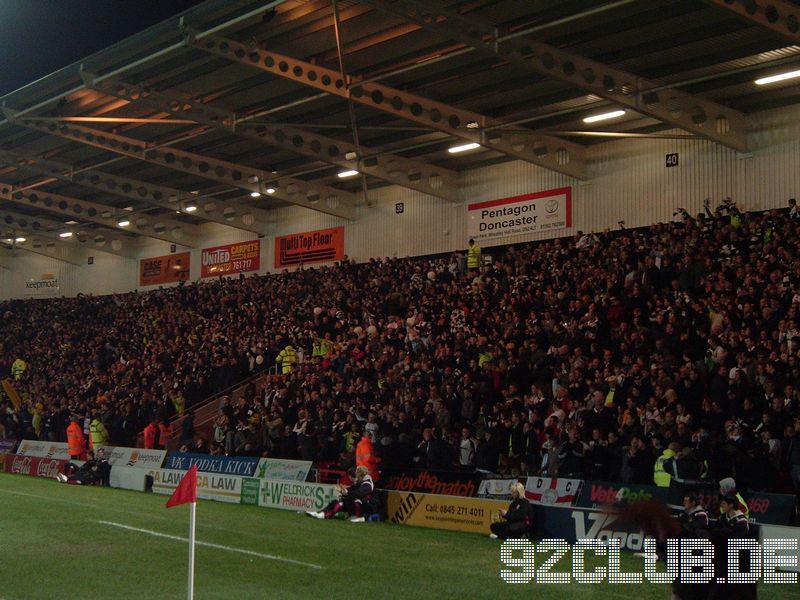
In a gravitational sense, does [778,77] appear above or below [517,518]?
above

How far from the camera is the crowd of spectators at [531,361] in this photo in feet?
59.8

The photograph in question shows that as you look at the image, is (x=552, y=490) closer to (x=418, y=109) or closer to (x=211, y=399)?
(x=418, y=109)

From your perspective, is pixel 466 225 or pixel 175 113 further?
pixel 466 225

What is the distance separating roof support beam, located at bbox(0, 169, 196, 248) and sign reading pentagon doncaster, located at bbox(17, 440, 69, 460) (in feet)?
34.7

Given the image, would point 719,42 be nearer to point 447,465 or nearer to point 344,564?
point 447,465

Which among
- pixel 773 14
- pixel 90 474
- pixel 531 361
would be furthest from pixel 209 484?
pixel 773 14

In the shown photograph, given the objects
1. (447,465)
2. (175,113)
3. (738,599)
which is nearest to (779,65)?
(447,465)

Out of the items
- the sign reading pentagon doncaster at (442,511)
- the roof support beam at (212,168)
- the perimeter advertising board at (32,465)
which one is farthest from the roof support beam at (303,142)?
the perimeter advertising board at (32,465)

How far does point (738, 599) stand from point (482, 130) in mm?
20404

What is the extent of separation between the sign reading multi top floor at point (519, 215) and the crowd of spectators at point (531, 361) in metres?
0.74

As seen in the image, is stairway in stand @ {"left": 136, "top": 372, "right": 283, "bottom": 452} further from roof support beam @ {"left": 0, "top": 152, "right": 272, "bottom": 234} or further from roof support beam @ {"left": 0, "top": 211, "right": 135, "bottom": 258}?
roof support beam @ {"left": 0, "top": 211, "right": 135, "bottom": 258}

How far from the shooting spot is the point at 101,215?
42344mm

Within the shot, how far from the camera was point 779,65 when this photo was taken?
22641 millimetres

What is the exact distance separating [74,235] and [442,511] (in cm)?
3437
